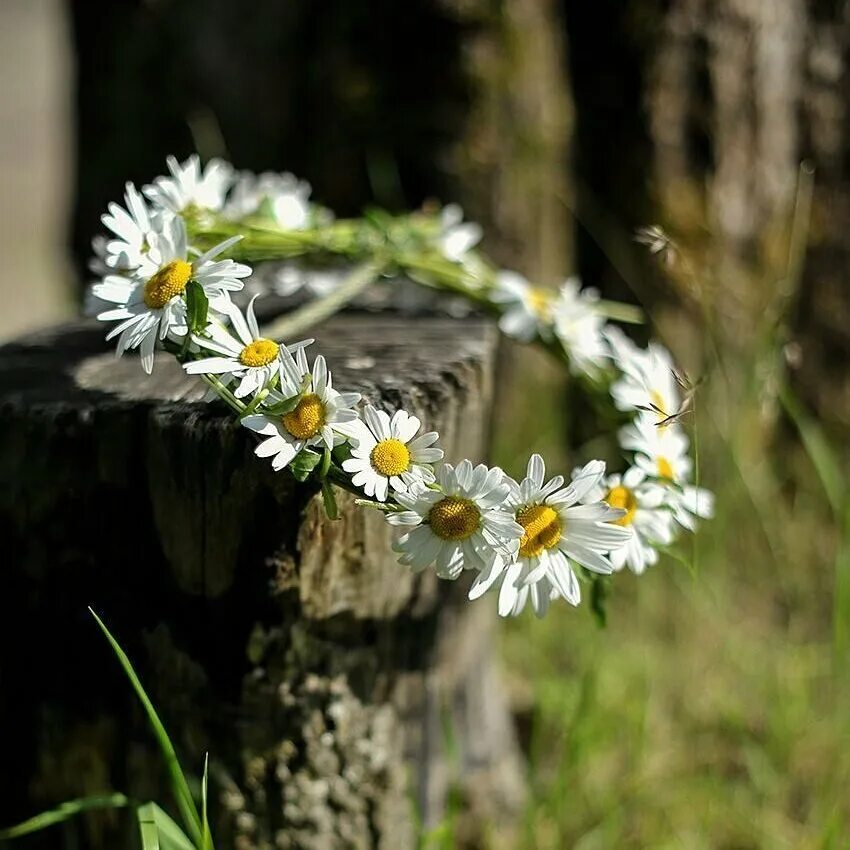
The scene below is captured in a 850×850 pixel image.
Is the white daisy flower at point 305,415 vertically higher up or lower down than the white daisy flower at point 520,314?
higher up

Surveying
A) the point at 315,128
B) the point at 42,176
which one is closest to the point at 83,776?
the point at 315,128

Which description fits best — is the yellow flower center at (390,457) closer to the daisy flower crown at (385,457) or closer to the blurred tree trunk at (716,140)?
the daisy flower crown at (385,457)

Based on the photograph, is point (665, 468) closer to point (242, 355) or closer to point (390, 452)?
point (390, 452)

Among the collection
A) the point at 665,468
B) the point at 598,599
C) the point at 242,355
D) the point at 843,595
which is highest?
the point at 242,355

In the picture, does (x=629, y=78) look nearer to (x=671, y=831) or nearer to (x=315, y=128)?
(x=315, y=128)

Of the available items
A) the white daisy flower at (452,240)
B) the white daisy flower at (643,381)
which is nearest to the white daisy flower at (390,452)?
the white daisy flower at (643,381)

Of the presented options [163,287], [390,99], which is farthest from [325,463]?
[390,99]

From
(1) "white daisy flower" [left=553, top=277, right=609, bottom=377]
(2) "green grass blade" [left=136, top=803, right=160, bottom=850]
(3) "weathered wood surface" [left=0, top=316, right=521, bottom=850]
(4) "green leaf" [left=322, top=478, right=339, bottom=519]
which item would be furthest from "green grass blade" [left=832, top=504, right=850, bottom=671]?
(2) "green grass blade" [left=136, top=803, right=160, bottom=850]

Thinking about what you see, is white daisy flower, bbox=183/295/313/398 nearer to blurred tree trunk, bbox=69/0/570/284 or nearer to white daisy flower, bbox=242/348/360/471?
white daisy flower, bbox=242/348/360/471
